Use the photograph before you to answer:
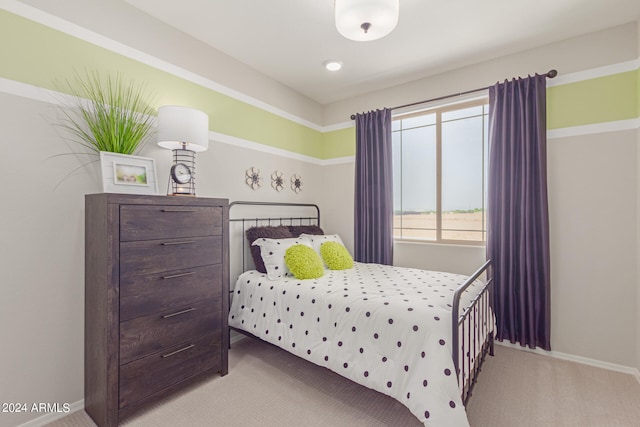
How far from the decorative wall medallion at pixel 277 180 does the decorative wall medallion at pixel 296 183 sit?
191mm

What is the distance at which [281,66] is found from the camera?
3.06 metres

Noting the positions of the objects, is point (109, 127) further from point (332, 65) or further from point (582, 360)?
point (582, 360)

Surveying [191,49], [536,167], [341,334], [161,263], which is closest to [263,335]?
[341,334]

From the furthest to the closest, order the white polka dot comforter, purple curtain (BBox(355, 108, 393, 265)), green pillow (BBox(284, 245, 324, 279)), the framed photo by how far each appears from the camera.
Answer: purple curtain (BBox(355, 108, 393, 265)), green pillow (BBox(284, 245, 324, 279)), the framed photo, the white polka dot comforter

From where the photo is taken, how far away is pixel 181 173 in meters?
2.19

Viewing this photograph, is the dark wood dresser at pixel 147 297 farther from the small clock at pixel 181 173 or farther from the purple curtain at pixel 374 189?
the purple curtain at pixel 374 189

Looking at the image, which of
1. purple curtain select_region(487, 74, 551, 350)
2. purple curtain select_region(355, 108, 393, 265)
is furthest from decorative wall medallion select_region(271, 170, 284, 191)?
purple curtain select_region(487, 74, 551, 350)

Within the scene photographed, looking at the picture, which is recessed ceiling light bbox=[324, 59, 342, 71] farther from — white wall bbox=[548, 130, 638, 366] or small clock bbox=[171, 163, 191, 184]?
white wall bbox=[548, 130, 638, 366]

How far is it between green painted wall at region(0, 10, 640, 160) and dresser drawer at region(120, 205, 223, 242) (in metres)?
0.93

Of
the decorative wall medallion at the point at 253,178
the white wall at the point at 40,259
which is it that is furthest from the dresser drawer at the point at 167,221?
the decorative wall medallion at the point at 253,178

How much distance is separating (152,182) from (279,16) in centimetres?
156

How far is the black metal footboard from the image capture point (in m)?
1.56

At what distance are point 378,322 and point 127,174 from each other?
183 centimetres

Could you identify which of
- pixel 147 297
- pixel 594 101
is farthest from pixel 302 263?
pixel 594 101
